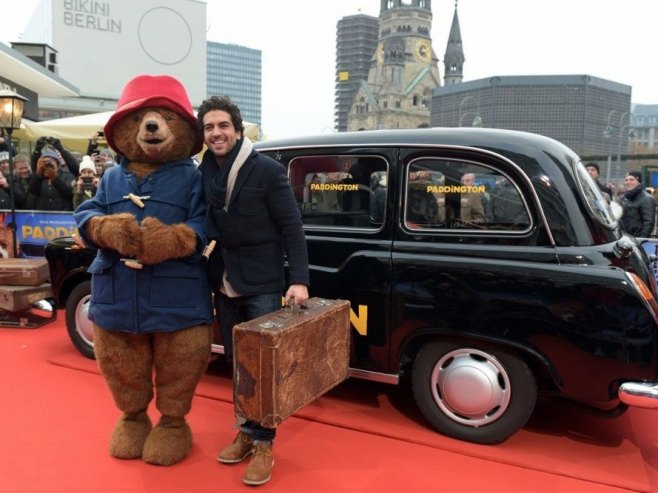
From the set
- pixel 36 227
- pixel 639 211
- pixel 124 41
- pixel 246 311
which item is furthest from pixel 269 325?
pixel 124 41

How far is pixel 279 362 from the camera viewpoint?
232cm

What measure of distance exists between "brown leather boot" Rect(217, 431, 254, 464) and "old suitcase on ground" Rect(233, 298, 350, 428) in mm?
490

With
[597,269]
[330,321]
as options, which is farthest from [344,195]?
[597,269]

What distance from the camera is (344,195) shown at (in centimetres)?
354

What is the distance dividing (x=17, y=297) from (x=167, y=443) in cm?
336

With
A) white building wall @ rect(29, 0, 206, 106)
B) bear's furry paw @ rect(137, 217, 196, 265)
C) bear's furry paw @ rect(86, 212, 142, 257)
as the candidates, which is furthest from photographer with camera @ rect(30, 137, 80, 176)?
white building wall @ rect(29, 0, 206, 106)

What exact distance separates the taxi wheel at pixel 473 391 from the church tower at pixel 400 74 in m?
99.7

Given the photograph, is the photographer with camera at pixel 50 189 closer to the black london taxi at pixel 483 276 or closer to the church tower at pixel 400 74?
the black london taxi at pixel 483 276

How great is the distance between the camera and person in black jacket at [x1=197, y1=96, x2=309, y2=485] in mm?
2604

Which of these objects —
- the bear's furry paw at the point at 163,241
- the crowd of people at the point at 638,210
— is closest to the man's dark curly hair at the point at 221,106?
the bear's furry paw at the point at 163,241

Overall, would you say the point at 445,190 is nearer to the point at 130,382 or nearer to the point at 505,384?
the point at 505,384

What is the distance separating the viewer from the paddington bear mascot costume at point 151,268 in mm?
2594

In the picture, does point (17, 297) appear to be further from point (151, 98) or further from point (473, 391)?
point (473, 391)

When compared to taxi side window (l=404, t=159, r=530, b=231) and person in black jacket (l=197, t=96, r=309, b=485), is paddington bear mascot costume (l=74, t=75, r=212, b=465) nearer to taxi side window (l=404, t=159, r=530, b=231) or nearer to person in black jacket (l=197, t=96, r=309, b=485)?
person in black jacket (l=197, t=96, r=309, b=485)
